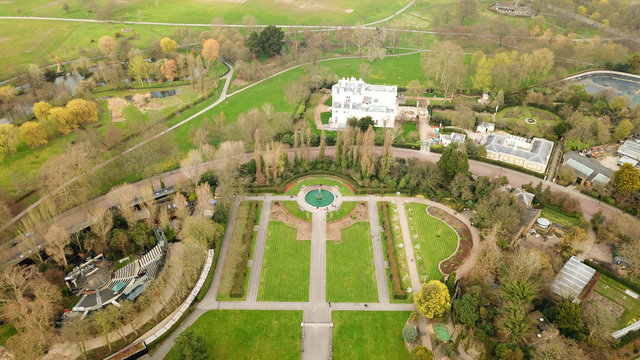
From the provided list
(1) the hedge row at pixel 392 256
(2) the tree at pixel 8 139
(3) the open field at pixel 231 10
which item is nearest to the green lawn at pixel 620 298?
(1) the hedge row at pixel 392 256

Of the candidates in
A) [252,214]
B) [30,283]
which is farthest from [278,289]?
[30,283]

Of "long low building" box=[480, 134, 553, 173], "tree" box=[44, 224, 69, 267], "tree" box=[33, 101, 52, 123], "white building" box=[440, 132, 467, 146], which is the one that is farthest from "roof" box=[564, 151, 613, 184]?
"tree" box=[33, 101, 52, 123]

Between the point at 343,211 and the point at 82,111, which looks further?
the point at 82,111

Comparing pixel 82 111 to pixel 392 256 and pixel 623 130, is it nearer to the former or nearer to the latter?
pixel 392 256

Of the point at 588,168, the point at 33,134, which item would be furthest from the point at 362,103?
the point at 33,134

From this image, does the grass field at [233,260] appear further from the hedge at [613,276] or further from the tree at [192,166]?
the hedge at [613,276]

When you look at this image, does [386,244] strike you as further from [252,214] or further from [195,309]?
[195,309]

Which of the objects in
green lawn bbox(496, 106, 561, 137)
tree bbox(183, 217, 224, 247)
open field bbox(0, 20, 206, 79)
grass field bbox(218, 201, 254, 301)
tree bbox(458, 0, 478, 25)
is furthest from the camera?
tree bbox(458, 0, 478, 25)

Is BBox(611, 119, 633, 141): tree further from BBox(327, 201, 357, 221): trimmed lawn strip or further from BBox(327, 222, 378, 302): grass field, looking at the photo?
BBox(327, 222, 378, 302): grass field
